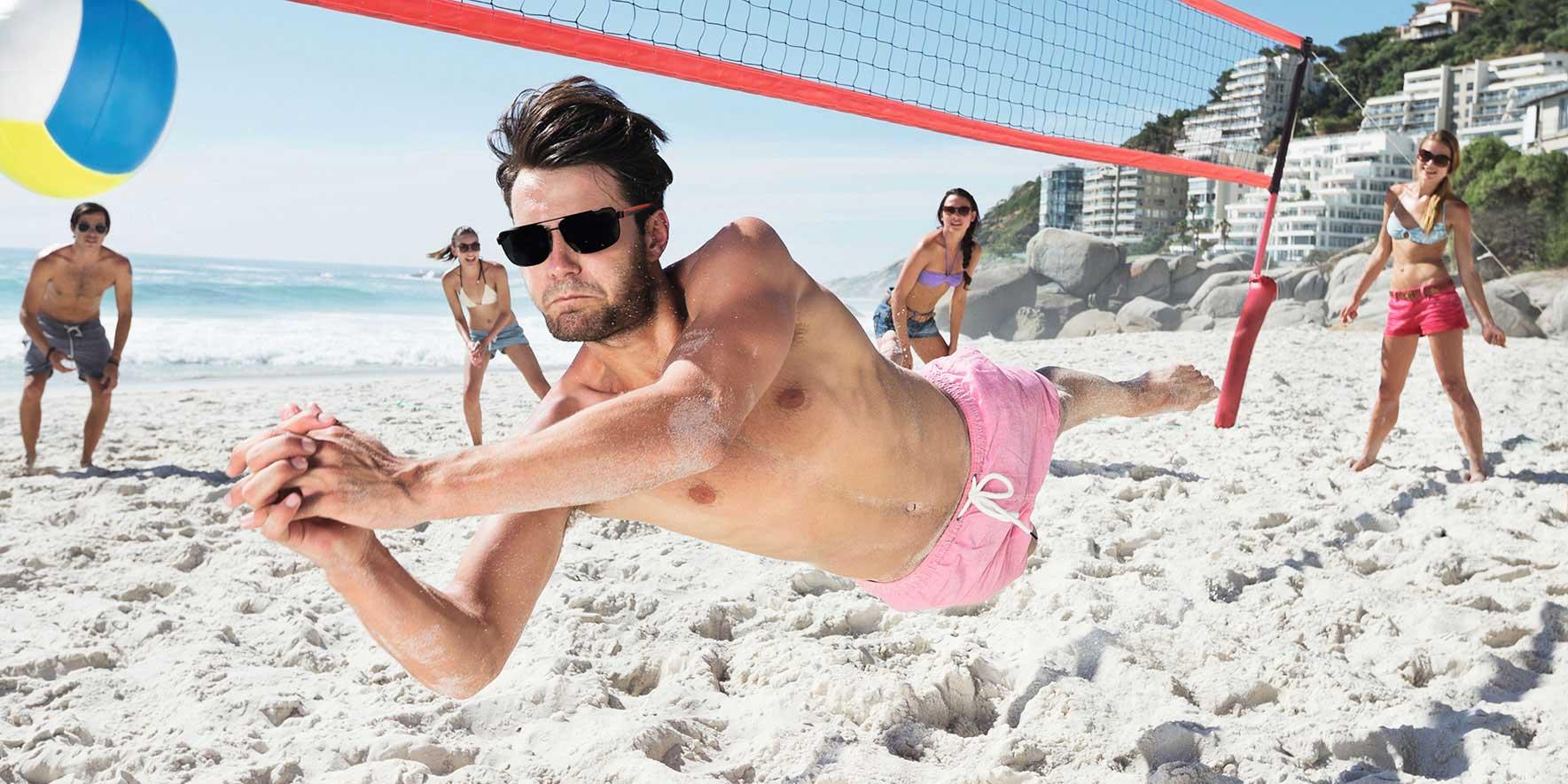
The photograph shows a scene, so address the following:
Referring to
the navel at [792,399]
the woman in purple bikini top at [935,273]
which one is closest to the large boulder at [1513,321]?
the woman in purple bikini top at [935,273]

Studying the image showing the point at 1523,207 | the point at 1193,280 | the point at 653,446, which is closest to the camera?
the point at 653,446

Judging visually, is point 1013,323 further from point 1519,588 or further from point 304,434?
point 304,434

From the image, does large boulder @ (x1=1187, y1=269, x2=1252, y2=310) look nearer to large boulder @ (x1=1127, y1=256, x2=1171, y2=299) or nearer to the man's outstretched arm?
large boulder @ (x1=1127, y1=256, x2=1171, y2=299)

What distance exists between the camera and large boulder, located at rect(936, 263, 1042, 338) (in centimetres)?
3144

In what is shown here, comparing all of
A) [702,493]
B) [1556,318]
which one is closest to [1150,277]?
[1556,318]

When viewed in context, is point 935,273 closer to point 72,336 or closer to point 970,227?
point 970,227

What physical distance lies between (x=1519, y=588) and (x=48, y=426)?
851cm

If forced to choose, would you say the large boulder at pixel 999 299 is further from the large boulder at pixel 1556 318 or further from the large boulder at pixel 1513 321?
the large boulder at pixel 1513 321

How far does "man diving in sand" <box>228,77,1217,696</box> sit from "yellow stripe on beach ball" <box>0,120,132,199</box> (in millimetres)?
1554

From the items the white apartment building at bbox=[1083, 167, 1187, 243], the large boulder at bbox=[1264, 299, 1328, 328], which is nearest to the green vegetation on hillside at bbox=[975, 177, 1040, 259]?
the white apartment building at bbox=[1083, 167, 1187, 243]

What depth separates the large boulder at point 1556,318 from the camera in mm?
15594

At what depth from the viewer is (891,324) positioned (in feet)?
19.7

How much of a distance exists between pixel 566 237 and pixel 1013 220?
43.8 metres

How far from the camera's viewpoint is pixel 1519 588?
3.33 m
